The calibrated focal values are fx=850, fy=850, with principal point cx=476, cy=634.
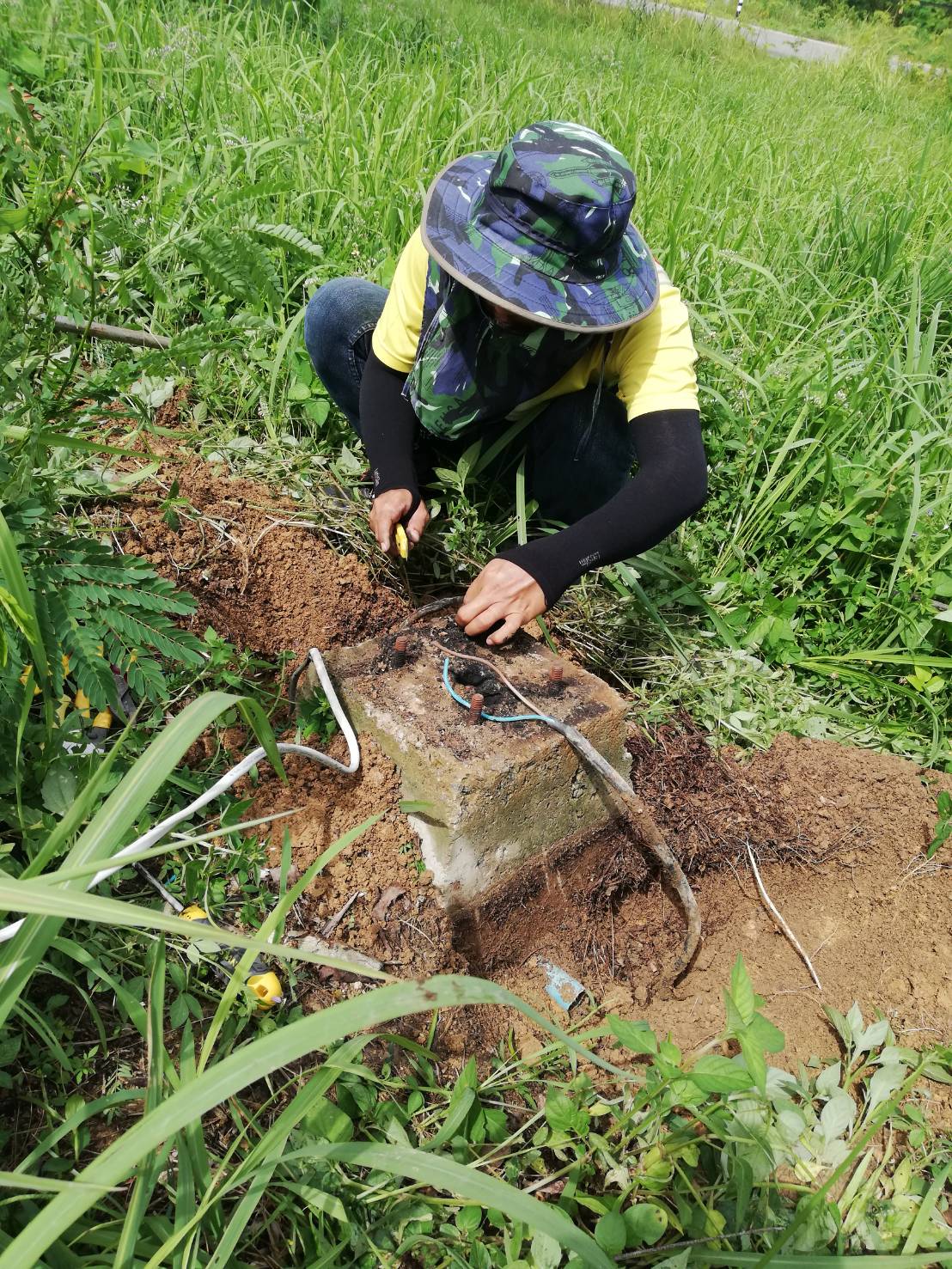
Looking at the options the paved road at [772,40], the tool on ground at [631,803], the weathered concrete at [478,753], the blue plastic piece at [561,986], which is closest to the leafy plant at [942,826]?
the tool on ground at [631,803]

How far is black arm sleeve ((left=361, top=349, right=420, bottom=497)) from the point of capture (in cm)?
193

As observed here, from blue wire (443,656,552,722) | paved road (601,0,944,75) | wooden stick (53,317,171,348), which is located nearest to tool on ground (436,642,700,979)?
blue wire (443,656,552,722)

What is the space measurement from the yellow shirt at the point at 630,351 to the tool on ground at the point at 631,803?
2.18ft

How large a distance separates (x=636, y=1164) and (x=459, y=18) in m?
5.30

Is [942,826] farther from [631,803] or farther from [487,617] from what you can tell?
[487,617]

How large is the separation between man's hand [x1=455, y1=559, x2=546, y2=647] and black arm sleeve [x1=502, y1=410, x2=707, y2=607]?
0.02 m

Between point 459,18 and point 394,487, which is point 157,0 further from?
point 394,487

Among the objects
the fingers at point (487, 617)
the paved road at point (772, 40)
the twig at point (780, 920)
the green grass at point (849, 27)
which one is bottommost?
the twig at point (780, 920)

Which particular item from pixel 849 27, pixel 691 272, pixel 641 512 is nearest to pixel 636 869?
pixel 641 512

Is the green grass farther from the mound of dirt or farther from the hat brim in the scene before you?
the mound of dirt

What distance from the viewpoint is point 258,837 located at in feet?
4.81

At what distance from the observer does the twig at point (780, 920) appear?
1.69m

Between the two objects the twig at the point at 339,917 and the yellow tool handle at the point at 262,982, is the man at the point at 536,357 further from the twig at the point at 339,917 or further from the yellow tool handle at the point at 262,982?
the yellow tool handle at the point at 262,982

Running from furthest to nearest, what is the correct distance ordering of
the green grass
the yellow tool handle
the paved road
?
the green grass → the paved road → the yellow tool handle
